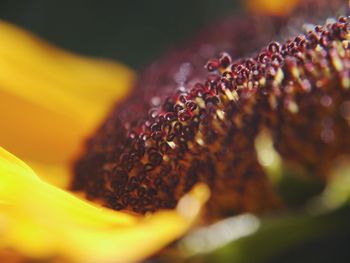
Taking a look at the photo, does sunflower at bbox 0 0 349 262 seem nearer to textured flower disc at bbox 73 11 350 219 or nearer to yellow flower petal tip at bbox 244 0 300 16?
textured flower disc at bbox 73 11 350 219

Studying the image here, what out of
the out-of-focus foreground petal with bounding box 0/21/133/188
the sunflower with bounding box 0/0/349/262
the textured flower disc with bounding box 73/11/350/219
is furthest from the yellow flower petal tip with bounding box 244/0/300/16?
the textured flower disc with bounding box 73/11/350/219

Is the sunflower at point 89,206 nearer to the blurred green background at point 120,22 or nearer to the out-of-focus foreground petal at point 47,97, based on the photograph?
the out-of-focus foreground petal at point 47,97

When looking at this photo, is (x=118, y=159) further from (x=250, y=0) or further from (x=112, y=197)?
(x=250, y=0)

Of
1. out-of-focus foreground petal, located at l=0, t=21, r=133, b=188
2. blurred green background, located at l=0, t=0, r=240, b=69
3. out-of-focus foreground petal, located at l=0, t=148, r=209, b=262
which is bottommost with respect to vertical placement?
out-of-focus foreground petal, located at l=0, t=148, r=209, b=262

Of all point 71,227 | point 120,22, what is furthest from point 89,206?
point 120,22

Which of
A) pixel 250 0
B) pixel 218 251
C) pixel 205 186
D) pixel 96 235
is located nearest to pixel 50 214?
pixel 96 235

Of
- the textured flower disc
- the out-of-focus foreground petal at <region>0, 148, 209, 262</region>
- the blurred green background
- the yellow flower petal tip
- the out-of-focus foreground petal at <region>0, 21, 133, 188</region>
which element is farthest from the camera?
the blurred green background

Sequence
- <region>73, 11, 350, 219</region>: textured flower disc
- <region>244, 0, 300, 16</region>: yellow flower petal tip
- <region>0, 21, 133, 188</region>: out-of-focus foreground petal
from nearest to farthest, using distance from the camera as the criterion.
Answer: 1. <region>73, 11, 350, 219</region>: textured flower disc
2. <region>0, 21, 133, 188</region>: out-of-focus foreground petal
3. <region>244, 0, 300, 16</region>: yellow flower petal tip

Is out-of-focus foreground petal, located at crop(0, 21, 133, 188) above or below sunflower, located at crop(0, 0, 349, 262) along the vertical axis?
above

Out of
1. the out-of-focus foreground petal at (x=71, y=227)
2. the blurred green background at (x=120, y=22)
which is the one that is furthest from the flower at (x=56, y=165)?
the blurred green background at (x=120, y=22)
